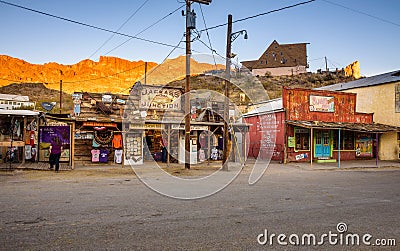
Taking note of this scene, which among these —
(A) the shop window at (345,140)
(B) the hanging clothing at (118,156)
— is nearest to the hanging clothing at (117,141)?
(B) the hanging clothing at (118,156)

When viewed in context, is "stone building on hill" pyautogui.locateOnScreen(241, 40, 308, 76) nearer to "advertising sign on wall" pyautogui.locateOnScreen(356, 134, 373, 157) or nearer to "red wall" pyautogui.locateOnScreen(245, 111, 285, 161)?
"advertising sign on wall" pyautogui.locateOnScreen(356, 134, 373, 157)

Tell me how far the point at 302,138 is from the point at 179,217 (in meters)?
20.7

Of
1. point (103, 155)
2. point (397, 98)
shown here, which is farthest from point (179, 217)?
point (397, 98)

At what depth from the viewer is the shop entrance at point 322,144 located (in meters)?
26.5

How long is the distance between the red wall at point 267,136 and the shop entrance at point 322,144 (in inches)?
117

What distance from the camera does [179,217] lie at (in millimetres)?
7148

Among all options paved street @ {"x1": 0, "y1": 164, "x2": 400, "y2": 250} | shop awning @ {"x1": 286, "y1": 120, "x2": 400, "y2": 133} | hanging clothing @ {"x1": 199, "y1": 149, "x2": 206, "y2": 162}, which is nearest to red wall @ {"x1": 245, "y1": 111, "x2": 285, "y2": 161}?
shop awning @ {"x1": 286, "y1": 120, "x2": 400, "y2": 133}

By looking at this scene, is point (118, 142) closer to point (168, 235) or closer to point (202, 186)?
point (202, 186)

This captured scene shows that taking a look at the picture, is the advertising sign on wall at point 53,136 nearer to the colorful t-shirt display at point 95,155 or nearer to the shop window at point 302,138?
the colorful t-shirt display at point 95,155

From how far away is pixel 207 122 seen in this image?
2384 cm

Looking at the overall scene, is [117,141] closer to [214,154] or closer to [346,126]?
[214,154]

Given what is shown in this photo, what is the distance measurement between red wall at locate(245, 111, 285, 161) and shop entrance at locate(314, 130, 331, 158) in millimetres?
2977

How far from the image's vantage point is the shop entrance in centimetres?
2645

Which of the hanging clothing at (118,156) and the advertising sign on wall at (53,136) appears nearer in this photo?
the advertising sign on wall at (53,136)
